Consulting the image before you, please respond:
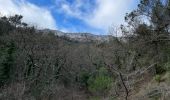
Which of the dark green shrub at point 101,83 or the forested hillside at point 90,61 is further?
the dark green shrub at point 101,83

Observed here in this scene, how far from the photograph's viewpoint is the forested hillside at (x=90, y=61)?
20781 millimetres

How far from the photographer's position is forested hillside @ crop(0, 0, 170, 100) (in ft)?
68.2

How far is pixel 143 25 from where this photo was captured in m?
24.5

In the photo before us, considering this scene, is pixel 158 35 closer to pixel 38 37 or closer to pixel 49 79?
pixel 49 79

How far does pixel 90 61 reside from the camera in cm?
4450

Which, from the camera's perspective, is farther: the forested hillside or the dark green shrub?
the dark green shrub

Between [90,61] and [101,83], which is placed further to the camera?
[90,61]

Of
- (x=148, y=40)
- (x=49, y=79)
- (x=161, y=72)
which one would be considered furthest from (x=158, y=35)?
(x=49, y=79)

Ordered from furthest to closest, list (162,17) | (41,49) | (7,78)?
1. (41,49)
2. (7,78)
3. (162,17)

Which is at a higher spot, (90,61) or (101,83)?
(90,61)

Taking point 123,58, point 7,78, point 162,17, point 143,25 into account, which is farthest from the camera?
point 7,78

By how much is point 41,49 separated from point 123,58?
1920 cm

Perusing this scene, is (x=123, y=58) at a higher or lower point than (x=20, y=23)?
lower

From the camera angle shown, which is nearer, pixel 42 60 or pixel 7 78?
pixel 7 78
